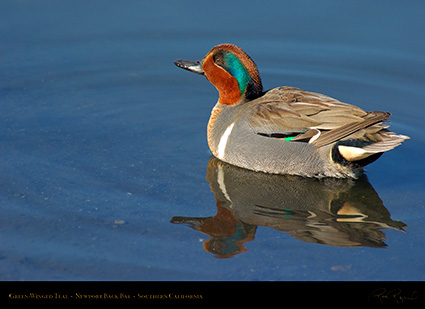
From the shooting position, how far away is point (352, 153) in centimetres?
823

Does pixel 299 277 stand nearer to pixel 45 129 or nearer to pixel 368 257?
pixel 368 257

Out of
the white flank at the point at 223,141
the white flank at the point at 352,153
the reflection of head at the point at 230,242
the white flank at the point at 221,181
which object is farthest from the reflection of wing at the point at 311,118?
the reflection of head at the point at 230,242

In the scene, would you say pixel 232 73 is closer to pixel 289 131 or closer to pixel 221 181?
pixel 289 131

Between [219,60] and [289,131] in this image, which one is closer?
[289,131]

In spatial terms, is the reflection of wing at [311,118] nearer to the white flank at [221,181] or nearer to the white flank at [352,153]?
the white flank at [352,153]

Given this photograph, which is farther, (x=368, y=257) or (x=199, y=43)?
(x=199, y=43)

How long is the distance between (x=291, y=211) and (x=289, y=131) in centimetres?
118

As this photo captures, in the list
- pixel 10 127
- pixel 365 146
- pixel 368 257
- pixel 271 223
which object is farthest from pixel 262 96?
pixel 10 127

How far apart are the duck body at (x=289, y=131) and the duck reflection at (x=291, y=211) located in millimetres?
199

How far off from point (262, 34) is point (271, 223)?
214 inches

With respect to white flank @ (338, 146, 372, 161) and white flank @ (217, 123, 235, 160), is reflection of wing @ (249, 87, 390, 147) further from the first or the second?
white flank @ (217, 123, 235, 160)

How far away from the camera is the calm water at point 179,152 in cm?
682

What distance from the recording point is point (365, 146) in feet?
26.8

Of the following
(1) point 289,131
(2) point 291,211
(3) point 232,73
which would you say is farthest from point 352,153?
(3) point 232,73
